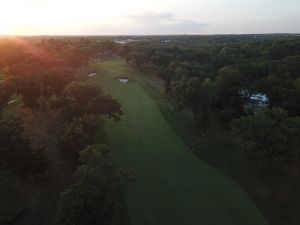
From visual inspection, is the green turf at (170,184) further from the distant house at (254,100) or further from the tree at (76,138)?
the distant house at (254,100)

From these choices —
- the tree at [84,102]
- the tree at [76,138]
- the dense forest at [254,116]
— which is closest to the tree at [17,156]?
the tree at [76,138]

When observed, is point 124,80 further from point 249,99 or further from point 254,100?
point 249,99

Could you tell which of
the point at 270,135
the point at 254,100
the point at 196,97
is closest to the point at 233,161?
the point at 270,135

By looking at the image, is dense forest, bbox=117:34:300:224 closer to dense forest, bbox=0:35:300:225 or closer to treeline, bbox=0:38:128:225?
dense forest, bbox=0:35:300:225

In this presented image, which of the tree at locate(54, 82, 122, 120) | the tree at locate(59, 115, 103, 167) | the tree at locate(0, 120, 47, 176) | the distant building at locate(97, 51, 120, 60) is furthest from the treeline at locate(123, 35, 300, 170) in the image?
the distant building at locate(97, 51, 120, 60)

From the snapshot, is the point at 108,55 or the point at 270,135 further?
the point at 108,55

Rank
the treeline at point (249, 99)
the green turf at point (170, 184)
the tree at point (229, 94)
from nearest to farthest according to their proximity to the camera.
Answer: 1. the green turf at point (170, 184)
2. the treeline at point (249, 99)
3. the tree at point (229, 94)
